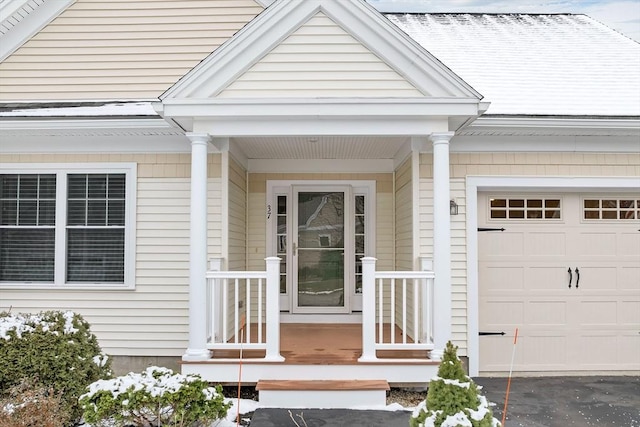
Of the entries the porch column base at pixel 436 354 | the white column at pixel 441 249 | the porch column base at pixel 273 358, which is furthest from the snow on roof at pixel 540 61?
the porch column base at pixel 273 358

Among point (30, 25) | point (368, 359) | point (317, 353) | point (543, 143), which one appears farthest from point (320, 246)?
point (30, 25)

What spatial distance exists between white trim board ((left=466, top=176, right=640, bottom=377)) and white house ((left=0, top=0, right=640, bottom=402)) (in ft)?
0.08

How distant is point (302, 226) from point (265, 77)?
2959 mm

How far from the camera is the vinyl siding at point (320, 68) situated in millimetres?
5717

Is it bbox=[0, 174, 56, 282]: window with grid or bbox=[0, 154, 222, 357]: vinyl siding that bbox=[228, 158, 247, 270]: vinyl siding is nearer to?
bbox=[0, 154, 222, 357]: vinyl siding

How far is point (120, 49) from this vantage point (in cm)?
734

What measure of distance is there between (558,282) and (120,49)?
21.0ft

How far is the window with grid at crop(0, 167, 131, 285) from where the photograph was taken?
6781 mm

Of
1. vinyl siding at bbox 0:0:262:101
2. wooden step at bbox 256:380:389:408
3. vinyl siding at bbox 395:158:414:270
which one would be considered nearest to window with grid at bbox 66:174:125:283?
vinyl siding at bbox 0:0:262:101

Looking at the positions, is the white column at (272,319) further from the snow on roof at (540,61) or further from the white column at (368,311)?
the snow on roof at (540,61)

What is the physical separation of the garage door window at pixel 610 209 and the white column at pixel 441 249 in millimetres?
2328

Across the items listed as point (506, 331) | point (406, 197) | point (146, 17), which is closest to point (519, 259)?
point (506, 331)

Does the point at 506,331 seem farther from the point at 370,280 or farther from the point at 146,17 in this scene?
the point at 146,17

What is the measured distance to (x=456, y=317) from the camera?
6613 millimetres
